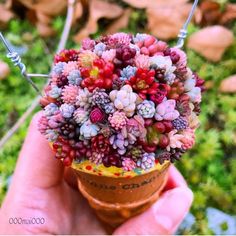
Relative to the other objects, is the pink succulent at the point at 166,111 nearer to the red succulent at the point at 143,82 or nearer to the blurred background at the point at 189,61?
the red succulent at the point at 143,82

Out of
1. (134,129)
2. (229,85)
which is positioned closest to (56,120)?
(134,129)

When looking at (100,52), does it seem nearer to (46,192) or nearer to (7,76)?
(46,192)

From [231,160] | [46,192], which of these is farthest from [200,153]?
[46,192]

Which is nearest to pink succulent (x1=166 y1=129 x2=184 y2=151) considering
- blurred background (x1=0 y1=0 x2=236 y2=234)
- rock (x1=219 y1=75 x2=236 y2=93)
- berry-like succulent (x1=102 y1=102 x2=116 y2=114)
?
berry-like succulent (x1=102 y1=102 x2=116 y2=114)

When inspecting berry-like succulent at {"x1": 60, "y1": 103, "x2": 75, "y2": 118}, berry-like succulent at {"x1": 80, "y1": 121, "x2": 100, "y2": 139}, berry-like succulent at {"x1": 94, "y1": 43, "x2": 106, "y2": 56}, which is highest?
berry-like succulent at {"x1": 94, "y1": 43, "x2": 106, "y2": 56}

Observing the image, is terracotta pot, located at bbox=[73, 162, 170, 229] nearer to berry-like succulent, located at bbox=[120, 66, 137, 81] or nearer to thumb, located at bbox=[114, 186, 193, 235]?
thumb, located at bbox=[114, 186, 193, 235]

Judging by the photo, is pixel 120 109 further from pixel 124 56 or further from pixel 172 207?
pixel 172 207
